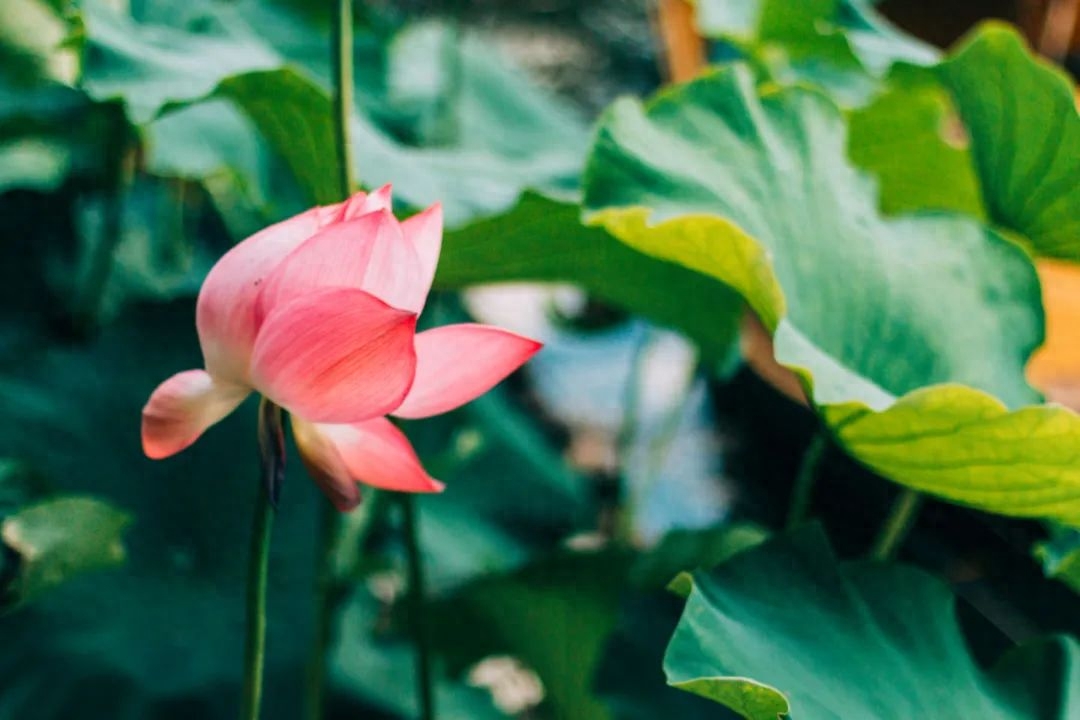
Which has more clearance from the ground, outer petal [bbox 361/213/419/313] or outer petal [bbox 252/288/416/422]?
outer petal [bbox 361/213/419/313]

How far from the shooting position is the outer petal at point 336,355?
299 millimetres

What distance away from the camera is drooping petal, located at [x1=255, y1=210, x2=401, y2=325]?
11.9 inches

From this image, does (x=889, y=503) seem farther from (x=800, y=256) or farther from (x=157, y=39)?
(x=157, y=39)

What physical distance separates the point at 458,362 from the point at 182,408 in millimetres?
92

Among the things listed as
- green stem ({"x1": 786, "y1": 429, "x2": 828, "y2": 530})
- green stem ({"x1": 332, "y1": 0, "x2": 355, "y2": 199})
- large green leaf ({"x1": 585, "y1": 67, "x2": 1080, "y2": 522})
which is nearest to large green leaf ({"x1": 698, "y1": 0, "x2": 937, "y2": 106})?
large green leaf ({"x1": 585, "y1": 67, "x2": 1080, "y2": 522})

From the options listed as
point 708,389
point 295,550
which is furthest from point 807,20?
point 708,389

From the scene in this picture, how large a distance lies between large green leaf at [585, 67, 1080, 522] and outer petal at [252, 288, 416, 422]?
0.16 meters

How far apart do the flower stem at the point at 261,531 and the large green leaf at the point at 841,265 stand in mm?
181

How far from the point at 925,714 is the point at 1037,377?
82cm

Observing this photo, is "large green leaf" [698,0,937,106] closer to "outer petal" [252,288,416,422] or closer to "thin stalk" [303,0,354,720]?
"thin stalk" [303,0,354,720]

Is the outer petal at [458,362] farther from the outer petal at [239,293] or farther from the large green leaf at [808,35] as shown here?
the large green leaf at [808,35]

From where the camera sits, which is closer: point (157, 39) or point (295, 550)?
point (157, 39)

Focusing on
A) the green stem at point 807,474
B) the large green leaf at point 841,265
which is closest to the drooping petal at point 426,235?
the large green leaf at point 841,265

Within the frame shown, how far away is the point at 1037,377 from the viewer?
44.8 inches
